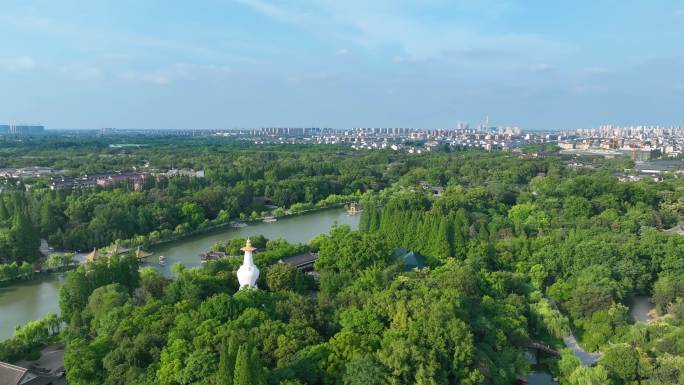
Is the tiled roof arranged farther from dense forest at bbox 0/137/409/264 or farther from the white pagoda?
dense forest at bbox 0/137/409/264

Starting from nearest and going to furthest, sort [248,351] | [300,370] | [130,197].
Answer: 1. [248,351]
2. [300,370]
3. [130,197]

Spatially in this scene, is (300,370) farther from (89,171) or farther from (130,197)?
(89,171)

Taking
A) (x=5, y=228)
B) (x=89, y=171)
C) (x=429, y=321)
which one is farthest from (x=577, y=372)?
(x=89, y=171)

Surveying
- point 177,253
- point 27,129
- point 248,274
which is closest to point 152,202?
point 177,253

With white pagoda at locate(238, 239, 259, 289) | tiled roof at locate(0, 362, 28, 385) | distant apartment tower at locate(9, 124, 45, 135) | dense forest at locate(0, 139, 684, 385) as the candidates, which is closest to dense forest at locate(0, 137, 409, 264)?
dense forest at locate(0, 139, 684, 385)

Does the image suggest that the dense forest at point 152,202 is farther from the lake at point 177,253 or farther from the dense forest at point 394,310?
the lake at point 177,253

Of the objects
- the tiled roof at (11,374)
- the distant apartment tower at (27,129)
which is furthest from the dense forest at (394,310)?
the distant apartment tower at (27,129)

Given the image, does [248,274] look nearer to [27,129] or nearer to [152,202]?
[152,202]
